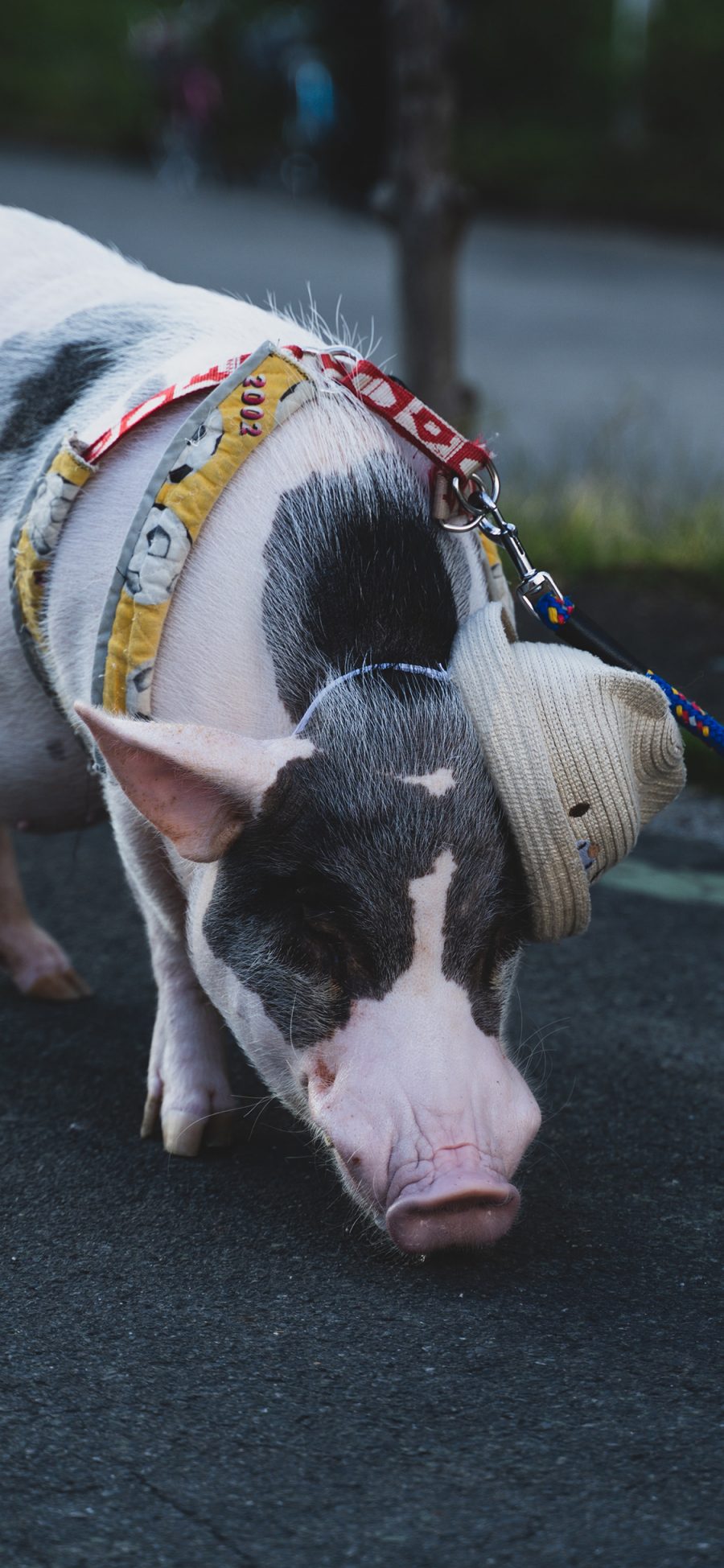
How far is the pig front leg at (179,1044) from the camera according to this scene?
2.75 metres

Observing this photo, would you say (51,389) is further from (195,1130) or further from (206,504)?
(195,1130)

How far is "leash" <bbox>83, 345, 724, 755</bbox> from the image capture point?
8.34 ft

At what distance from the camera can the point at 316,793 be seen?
2.31m

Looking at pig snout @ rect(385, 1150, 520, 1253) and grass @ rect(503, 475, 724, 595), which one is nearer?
pig snout @ rect(385, 1150, 520, 1253)

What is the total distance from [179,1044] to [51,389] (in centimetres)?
101

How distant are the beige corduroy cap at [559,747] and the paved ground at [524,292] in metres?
4.72

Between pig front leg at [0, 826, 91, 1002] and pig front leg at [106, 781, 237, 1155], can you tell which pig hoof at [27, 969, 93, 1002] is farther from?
pig front leg at [106, 781, 237, 1155]

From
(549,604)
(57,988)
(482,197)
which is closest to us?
(549,604)

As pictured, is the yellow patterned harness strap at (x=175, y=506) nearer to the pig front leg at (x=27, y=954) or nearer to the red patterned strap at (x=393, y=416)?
the red patterned strap at (x=393, y=416)

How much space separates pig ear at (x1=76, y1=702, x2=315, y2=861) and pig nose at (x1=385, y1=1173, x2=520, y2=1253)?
494 millimetres

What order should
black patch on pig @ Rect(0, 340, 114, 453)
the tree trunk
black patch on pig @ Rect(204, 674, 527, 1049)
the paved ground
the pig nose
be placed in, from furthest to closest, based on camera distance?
the paved ground → the tree trunk → black patch on pig @ Rect(0, 340, 114, 453) → black patch on pig @ Rect(204, 674, 527, 1049) → the pig nose

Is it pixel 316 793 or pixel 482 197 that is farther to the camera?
pixel 482 197

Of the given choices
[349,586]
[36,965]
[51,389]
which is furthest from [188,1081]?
[51,389]

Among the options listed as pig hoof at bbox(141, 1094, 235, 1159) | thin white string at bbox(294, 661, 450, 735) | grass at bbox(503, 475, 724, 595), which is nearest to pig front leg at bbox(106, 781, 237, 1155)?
pig hoof at bbox(141, 1094, 235, 1159)
